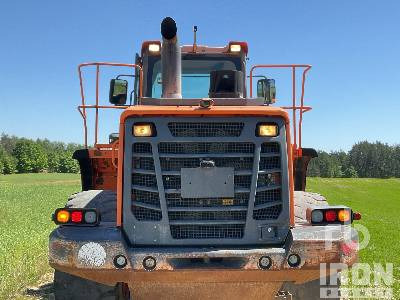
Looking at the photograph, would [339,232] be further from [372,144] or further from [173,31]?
[372,144]

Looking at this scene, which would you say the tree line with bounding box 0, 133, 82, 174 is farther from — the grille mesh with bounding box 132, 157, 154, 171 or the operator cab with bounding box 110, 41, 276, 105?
the grille mesh with bounding box 132, 157, 154, 171

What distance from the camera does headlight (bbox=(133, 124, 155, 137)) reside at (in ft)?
14.7

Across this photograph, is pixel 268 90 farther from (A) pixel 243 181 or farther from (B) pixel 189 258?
(B) pixel 189 258

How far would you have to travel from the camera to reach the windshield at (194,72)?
22.2 ft

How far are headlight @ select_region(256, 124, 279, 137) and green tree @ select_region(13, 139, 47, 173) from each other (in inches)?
4545

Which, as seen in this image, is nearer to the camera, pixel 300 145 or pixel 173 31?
pixel 173 31

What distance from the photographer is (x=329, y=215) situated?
4.61 metres

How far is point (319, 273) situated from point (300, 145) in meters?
1.67

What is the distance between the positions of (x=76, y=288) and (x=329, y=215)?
2533 mm

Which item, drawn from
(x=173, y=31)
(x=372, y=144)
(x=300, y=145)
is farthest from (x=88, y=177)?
(x=372, y=144)

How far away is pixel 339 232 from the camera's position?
14.6ft

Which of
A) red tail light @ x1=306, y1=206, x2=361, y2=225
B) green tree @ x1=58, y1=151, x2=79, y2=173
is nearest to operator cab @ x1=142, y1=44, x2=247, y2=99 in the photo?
red tail light @ x1=306, y1=206, x2=361, y2=225

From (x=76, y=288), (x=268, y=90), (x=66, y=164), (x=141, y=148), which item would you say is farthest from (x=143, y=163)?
(x=66, y=164)

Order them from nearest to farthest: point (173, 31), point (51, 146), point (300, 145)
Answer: point (173, 31) → point (300, 145) → point (51, 146)
